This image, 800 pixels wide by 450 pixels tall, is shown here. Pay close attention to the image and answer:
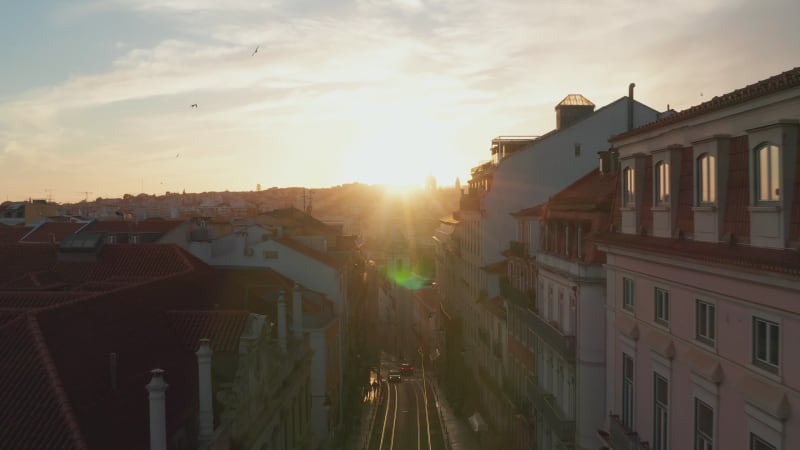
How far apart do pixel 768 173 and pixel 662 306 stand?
564 cm

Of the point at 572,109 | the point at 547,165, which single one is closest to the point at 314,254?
the point at 547,165

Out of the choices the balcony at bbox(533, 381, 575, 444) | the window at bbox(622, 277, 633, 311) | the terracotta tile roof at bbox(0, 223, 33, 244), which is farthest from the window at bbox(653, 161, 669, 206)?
the terracotta tile roof at bbox(0, 223, 33, 244)

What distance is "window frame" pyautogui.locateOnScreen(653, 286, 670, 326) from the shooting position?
1590 centimetres

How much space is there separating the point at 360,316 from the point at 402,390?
8466mm

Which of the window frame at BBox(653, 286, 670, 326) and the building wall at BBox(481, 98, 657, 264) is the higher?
the building wall at BBox(481, 98, 657, 264)

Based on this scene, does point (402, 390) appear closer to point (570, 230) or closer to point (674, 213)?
point (570, 230)

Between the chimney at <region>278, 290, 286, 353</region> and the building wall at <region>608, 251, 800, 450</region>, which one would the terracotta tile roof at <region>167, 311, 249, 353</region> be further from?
the building wall at <region>608, 251, 800, 450</region>

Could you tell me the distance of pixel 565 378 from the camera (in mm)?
24672

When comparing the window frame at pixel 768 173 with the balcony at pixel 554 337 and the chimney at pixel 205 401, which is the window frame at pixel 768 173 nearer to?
the chimney at pixel 205 401

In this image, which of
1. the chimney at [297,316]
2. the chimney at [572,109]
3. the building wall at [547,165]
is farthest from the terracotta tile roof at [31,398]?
the chimney at [572,109]

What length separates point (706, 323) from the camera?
1388 cm

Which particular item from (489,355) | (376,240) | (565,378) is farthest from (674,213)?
(376,240)

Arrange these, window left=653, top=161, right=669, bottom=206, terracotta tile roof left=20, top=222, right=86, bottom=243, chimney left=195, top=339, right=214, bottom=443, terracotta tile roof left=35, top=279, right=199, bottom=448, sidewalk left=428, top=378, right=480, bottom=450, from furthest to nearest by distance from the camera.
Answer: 1. terracotta tile roof left=20, top=222, right=86, bottom=243
2. sidewalk left=428, top=378, right=480, bottom=450
3. chimney left=195, top=339, right=214, bottom=443
4. window left=653, top=161, right=669, bottom=206
5. terracotta tile roof left=35, top=279, right=199, bottom=448

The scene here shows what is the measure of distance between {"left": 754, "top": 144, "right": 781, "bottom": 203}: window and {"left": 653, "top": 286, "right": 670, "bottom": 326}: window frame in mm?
4752
